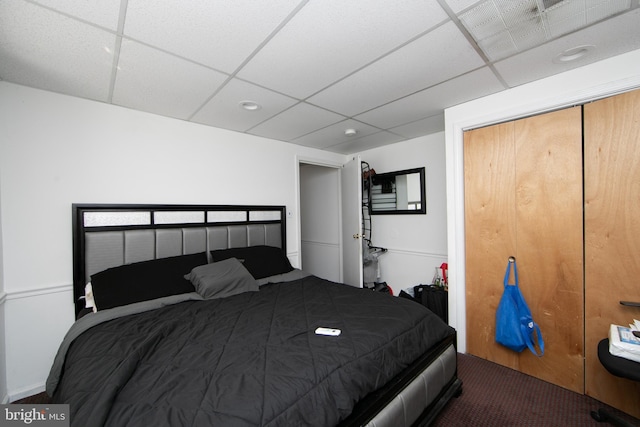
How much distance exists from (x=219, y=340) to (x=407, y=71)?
7.14 feet

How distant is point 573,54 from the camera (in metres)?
1.74

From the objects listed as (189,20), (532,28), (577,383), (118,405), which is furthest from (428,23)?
(577,383)

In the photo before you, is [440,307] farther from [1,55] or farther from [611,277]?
[1,55]

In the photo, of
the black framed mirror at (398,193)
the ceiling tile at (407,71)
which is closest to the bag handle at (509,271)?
the black framed mirror at (398,193)

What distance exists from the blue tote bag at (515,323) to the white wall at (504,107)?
0.37m

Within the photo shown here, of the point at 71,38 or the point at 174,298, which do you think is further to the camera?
the point at 174,298

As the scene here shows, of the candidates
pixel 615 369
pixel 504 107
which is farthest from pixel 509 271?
pixel 504 107

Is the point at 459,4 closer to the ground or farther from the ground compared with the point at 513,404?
farther from the ground

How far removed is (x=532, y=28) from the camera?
4.85 feet

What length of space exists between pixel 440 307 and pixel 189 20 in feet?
10.9

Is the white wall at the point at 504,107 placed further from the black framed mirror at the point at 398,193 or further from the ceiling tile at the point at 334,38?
the ceiling tile at the point at 334,38

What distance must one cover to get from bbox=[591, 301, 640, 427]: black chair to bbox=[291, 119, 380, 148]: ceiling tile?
2627mm

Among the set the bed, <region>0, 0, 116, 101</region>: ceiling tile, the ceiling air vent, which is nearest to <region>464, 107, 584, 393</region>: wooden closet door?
the bed

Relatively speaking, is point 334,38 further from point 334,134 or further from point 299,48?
point 334,134
